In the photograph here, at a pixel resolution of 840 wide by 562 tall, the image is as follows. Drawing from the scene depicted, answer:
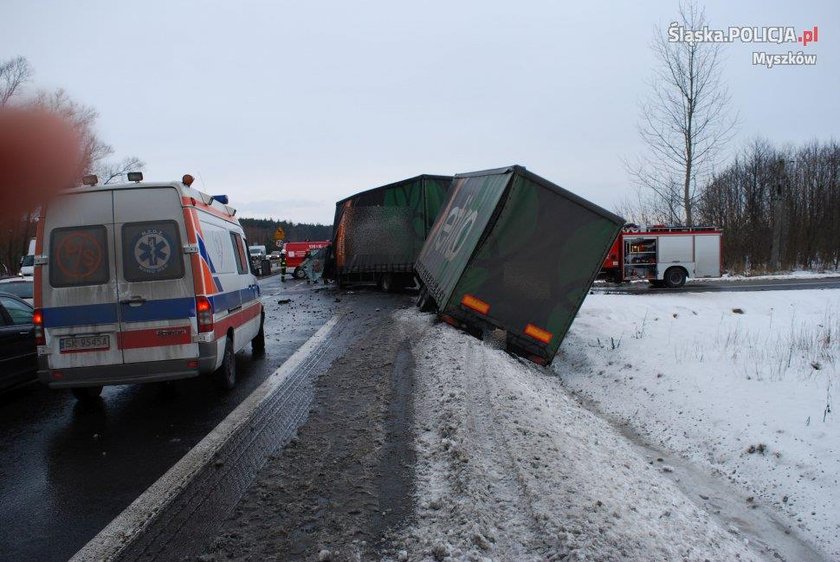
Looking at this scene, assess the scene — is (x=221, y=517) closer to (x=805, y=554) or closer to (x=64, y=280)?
(x=64, y=280)

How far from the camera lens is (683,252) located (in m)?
24.3

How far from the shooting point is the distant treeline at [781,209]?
122 ft

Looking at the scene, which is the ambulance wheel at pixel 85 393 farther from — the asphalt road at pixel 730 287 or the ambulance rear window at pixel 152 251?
the asphalt road at pixel 730 287

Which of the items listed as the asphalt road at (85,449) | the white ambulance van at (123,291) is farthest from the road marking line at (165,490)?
the white ambulance van at (123,291)

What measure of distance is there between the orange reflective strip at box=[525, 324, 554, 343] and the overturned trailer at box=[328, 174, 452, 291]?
34.4 ft

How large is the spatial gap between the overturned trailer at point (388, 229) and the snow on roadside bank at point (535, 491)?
1262cm

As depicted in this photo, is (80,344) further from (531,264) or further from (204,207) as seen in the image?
(531,264)

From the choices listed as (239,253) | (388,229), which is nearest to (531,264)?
(239,253)

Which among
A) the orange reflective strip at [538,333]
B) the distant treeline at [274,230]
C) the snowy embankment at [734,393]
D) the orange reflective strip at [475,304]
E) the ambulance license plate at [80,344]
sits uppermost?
the distant treeline at [274,230]

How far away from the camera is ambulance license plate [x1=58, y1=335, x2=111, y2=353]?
5820mm

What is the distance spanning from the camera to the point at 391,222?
64.2ft

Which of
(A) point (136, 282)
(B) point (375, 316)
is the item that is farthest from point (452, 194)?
(A) point (136, 282)

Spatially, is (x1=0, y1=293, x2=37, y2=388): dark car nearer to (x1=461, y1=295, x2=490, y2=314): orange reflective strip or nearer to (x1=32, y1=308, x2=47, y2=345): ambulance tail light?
(x1=32, y1=308, x2=47, y2=345): ambulance tail light

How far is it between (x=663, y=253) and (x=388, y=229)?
12.8m
